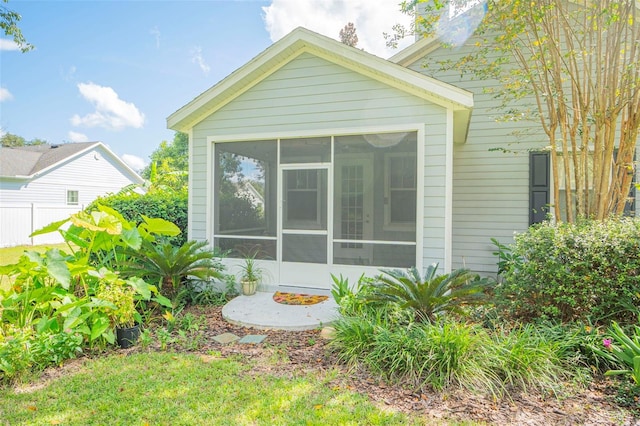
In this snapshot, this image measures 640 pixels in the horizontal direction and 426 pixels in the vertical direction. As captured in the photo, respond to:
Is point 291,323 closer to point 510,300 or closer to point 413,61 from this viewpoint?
point 510,300

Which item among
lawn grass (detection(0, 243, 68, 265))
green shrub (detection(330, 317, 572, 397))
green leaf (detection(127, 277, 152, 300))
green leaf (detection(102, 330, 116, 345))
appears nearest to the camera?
green shrub (detection(330, 317, 572, 397))

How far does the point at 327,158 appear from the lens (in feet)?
19.5

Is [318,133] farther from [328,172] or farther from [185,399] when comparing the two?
[185,399]

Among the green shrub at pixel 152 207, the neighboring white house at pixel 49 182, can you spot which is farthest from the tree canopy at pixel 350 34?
the neighboring white house at pixel 49 182

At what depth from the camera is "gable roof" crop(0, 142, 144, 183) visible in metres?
16.1

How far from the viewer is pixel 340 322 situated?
154 inches

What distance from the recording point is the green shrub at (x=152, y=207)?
7496 mm

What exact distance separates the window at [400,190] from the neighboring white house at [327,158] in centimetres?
2

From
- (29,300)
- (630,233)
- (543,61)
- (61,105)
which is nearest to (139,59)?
(29,300)

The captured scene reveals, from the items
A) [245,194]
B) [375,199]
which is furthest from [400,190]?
[245,194]

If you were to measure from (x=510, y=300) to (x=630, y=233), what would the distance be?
1360 mm

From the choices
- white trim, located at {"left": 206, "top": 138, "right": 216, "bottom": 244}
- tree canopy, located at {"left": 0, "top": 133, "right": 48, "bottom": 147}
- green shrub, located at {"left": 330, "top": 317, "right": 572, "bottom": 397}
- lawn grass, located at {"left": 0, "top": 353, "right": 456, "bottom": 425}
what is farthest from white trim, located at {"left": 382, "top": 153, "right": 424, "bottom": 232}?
tree canopy, located at {"left": 0, "top": 133, "right": 48, "bottom": 147}

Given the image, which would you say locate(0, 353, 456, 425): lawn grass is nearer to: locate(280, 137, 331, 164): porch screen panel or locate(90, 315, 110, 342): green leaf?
locate(90, 315, 110, 342): green leaf

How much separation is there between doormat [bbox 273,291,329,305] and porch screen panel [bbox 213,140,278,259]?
2.39 feet
